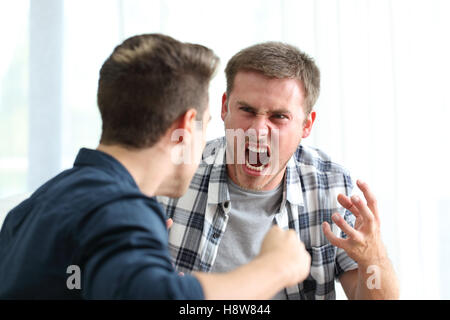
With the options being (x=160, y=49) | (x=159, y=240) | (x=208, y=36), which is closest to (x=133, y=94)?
(x=160, y=49)

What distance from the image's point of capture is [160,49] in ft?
2.75

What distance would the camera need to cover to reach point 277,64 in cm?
139

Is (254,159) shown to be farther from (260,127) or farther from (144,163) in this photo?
(144,163)

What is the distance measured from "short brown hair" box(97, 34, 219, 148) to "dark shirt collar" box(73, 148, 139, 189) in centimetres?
5

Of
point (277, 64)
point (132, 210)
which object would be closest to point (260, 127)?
point (277, 64)

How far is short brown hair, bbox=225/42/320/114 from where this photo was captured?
139cm

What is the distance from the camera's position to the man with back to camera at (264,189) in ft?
4.39

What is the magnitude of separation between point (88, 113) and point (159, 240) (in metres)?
1.69

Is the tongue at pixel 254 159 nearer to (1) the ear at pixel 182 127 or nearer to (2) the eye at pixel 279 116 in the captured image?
(2) the eye at pixel 279 116

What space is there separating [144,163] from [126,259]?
0.27 m

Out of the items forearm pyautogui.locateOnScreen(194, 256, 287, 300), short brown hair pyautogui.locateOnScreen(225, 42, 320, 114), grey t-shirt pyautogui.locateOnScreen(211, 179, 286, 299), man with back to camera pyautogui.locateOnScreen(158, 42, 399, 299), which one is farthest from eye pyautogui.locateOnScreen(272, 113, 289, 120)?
forearm pyautogui.locateOnScreen(194, 256, 287, 300)

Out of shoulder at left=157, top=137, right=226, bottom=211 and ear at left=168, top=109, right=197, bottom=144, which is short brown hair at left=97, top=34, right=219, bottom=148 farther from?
shoulder at left=157, top=137, right=226, bottom=211
